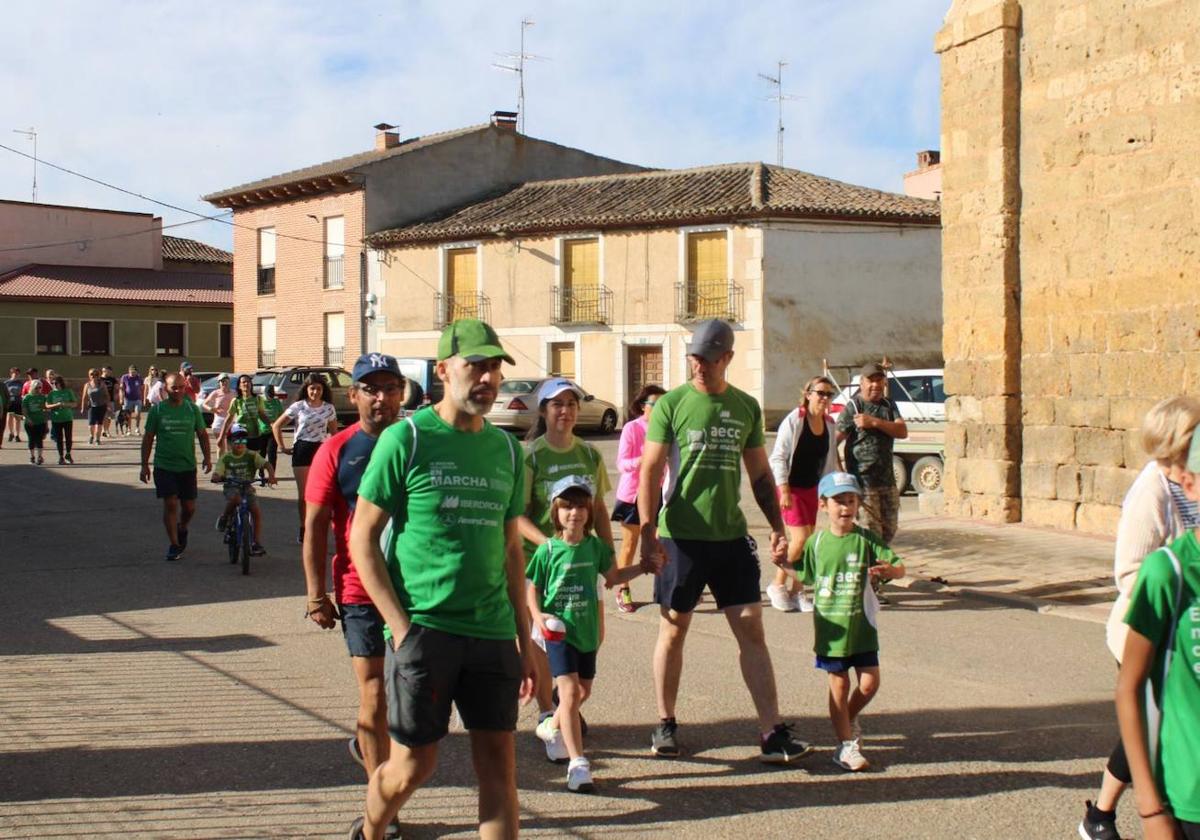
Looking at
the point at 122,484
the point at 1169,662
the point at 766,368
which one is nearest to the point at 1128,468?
the point at 1169,662

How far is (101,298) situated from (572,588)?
5067cm

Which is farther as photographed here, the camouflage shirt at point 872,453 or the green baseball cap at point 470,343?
the camouflage shirt at point 872,453

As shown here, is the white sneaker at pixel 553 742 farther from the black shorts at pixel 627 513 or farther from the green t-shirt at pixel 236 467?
the green t-shirt at pixel 236 467

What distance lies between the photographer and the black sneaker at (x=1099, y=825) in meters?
4.61

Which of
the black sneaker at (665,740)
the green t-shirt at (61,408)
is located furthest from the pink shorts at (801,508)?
the green t-shirt at (61,408)

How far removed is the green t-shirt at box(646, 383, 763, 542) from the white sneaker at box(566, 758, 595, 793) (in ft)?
3.61

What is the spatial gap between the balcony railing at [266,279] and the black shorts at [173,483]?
33917mm

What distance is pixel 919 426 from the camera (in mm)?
17922

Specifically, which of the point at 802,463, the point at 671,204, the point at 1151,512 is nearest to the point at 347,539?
the point at 1151,512

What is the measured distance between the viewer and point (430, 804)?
208 inches

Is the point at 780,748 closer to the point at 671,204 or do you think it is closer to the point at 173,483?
the point at 173,483

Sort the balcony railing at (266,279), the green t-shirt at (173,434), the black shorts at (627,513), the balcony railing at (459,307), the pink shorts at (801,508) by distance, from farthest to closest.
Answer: the balcony railing at (266,279) → the balcony railing at (459,307) → the green t-shirt at (173,434) → the black shorts at (627,513) → the pink shorts at (801,508)

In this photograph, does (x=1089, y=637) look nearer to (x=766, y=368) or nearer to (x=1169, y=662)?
(x=1169, y=662)

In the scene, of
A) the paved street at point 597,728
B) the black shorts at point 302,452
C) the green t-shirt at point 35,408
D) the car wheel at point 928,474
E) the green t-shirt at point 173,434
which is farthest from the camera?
the green t-shirt at point 35,408
